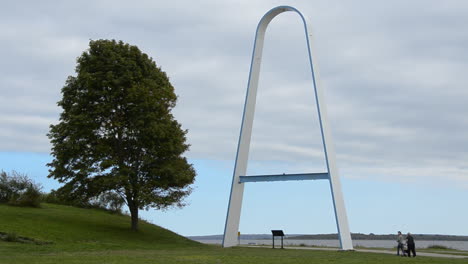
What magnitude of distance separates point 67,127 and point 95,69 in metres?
3.37

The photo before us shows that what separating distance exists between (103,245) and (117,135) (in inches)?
334

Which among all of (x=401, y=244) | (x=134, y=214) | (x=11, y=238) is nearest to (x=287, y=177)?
(x=401, y=244)

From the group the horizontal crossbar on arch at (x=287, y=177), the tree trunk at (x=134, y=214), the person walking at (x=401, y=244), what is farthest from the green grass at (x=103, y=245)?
the horizontal crossbar on arch at (x=287, y=177)

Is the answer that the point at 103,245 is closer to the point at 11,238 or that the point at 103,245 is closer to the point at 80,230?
the point at 11,238

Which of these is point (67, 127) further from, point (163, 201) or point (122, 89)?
point (163, 201)

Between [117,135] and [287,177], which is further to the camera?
[117,135]

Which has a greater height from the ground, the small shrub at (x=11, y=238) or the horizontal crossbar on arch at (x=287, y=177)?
the horizontal crossbar on arch at (x=287, y=177)

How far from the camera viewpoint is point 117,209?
42156 mm

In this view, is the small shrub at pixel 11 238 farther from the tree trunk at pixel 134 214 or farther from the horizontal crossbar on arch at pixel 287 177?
the horizontal crossbar on arch at pixel 287 177

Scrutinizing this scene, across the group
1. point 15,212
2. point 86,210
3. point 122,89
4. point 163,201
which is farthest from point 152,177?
point 86,210

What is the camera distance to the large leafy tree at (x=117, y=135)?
31.6m

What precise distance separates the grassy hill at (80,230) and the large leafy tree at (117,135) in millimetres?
1570

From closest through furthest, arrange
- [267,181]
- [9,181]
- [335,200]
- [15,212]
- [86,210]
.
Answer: [335,200] < [267,181] < [15,212] < [9,181] < [86,210]

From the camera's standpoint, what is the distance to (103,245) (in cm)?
2552
